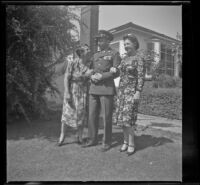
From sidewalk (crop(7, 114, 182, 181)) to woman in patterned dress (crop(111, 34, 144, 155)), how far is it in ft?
0.37

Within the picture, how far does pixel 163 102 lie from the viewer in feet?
11.6

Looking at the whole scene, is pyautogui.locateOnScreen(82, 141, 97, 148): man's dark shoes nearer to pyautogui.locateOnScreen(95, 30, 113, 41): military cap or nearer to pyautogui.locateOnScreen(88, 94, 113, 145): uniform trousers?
pyautogui.locateOnScreen(88, 94, 113, 145): uniform trousers

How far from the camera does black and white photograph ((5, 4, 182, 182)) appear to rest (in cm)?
325

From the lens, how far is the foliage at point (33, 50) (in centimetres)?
334

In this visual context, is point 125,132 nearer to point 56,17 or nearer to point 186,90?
point 186,90

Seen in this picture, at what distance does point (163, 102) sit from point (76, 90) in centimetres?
→ 152

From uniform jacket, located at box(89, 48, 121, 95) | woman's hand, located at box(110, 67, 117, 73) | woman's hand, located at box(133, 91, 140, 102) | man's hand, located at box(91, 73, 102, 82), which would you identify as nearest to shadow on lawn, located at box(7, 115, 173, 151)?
woman's hand, located at box(133, 91, 140, 102)

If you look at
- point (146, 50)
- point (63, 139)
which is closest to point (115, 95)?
point (146, 50)

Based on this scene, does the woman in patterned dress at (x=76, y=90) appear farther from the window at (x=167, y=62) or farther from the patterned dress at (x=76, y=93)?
the window at (x=167, y=62)

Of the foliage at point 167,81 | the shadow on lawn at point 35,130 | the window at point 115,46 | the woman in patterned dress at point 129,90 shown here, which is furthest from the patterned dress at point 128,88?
the shadow on lawn at point 35,130

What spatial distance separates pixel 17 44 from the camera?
344cm

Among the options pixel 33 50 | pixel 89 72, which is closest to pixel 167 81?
pixel 89 72

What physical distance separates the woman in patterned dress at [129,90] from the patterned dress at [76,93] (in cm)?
51

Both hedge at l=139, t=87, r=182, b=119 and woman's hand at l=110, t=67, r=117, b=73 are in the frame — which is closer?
woman's hand at l=110, t=67, r=117, b=73
